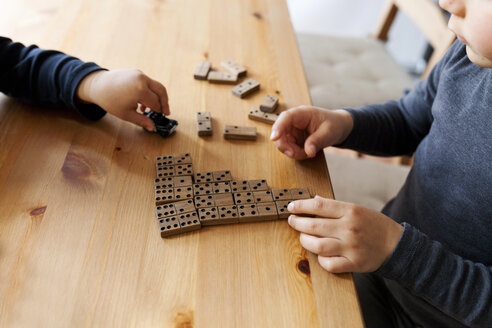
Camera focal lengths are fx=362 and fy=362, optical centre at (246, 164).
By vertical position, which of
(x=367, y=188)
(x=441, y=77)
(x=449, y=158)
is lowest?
(x=367, y=188)

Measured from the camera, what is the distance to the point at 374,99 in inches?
67.9

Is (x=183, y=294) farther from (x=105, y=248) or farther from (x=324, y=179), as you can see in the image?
(x=324, y=179)

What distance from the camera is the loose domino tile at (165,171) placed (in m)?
0.81

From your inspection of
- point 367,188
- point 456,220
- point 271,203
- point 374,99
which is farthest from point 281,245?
point 374,99

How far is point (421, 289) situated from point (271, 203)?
35 cm

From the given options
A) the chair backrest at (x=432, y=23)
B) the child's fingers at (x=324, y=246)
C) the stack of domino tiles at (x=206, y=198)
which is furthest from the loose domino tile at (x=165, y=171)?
the chair backrest at (x=432, y=23)

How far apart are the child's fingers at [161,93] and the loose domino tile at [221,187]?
0.88 ft

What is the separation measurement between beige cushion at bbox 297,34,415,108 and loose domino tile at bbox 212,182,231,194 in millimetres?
1022

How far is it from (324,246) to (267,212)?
13cm

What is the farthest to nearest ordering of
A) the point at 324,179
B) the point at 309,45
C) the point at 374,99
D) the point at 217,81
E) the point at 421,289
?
the point at 309,45 → the point at 374,99 → the point at 217,81 → the point at 324,179 → the point at 421,289

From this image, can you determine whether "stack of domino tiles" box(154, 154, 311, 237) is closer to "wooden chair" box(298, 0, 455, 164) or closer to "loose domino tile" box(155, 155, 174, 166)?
"loose domino tile" box(155, 155, 174, 166)

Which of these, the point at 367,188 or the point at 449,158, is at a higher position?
the point at 449,158

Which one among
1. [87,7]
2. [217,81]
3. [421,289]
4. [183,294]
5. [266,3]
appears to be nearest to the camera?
[183,294]

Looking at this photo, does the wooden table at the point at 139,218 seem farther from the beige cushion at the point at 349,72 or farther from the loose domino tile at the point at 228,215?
the beige cushion at the point at 349,72
